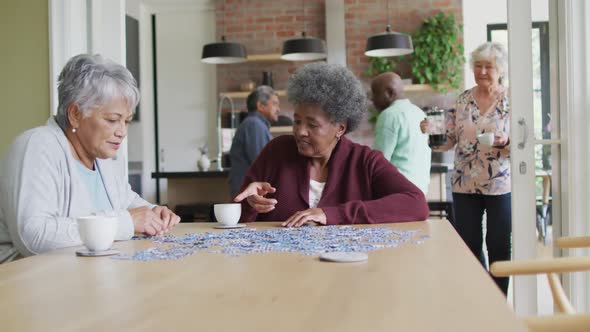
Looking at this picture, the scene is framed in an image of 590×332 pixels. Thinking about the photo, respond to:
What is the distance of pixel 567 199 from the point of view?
2.91 m

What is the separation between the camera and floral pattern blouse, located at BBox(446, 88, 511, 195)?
3363 millimetres

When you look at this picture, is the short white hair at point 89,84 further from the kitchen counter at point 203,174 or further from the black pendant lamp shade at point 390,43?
the black pendant lamp shade at point 390,43

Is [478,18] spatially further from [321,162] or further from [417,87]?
[321,162]

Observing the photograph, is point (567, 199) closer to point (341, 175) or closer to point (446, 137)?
point (446, 137)

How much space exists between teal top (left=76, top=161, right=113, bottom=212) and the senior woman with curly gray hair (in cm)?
45

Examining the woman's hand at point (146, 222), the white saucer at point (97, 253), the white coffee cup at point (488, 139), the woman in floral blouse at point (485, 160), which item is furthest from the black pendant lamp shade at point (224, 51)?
the white saucer at point (97, 253)

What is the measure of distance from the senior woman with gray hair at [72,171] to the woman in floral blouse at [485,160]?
173cm

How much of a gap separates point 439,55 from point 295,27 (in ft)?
5.50

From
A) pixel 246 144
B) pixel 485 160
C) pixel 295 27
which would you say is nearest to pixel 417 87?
pixel 295 27

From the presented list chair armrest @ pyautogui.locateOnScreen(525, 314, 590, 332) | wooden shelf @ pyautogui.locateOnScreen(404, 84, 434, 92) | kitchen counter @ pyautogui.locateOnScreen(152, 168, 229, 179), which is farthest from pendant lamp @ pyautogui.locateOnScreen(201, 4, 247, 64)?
chair armrest @ pyautogui.locateOnScreen(525, 314, 590, 332)

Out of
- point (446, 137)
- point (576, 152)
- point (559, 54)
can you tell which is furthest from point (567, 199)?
point (446, 137)

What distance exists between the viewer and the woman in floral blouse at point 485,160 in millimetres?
3365

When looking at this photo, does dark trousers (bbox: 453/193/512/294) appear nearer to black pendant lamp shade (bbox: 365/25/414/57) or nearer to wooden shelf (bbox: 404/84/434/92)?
black pendant lamp shade (bbox: 365/25/414/57)

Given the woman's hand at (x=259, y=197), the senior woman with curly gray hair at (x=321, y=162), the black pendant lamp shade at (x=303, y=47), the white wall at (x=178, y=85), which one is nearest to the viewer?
the woman's hand at (x=259, y=197)
